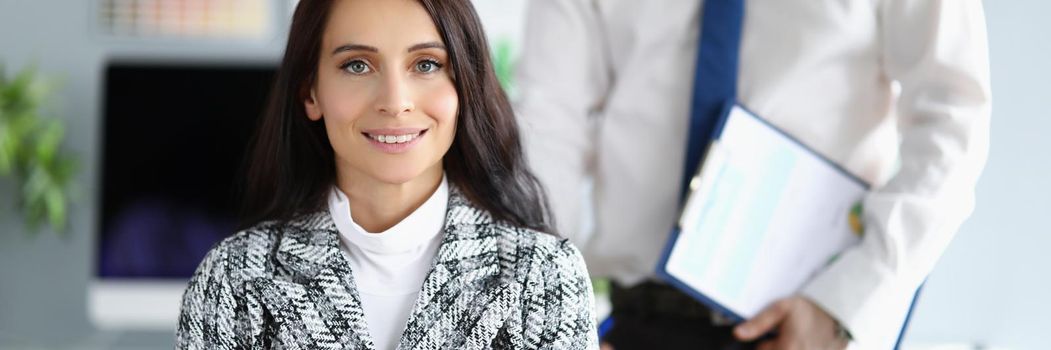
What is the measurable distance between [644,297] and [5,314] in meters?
3.08

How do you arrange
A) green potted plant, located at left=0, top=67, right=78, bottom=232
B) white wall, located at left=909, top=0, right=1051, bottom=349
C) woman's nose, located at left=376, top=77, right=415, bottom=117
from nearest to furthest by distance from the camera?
woman's nose, located at left=376, top=77, right=415, bottom=117, white wall, located at left=909, top=0, right=1051, bottom=349, green potted plant, located at left=0, top=67, right=78, bottom=232

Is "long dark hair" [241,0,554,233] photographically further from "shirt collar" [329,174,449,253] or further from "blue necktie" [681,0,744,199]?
"blue necktie" [681,0,744,199]

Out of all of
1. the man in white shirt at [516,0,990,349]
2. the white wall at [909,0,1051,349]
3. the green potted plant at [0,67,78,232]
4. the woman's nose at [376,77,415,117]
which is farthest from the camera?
the green potted plant at [0,67,78,232]

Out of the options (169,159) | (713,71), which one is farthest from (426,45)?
(169,159)

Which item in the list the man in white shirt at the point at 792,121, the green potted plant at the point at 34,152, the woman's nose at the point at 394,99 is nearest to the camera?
the woman's nose at the point at 394,99

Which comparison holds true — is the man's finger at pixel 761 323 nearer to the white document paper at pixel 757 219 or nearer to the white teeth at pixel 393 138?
the white document paper at pixel 757 219

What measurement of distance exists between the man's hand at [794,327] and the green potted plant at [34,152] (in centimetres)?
281

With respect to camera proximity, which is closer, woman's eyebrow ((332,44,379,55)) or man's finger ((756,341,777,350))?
woman's eyebrow ((332,44,379,55))

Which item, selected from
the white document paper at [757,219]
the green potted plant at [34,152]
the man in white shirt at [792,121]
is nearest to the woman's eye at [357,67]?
the man in white shirt at [792,121]

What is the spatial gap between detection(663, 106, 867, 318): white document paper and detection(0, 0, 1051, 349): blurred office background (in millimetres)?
1865

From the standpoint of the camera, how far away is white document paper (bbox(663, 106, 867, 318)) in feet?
4.42

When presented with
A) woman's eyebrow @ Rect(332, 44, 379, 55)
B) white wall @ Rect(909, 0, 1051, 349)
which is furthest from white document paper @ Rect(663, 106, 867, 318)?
white wall @ Rect(909, 0, 1051, 349)

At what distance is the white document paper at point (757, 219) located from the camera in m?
1.35

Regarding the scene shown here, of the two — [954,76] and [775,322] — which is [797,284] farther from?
[954,76]
